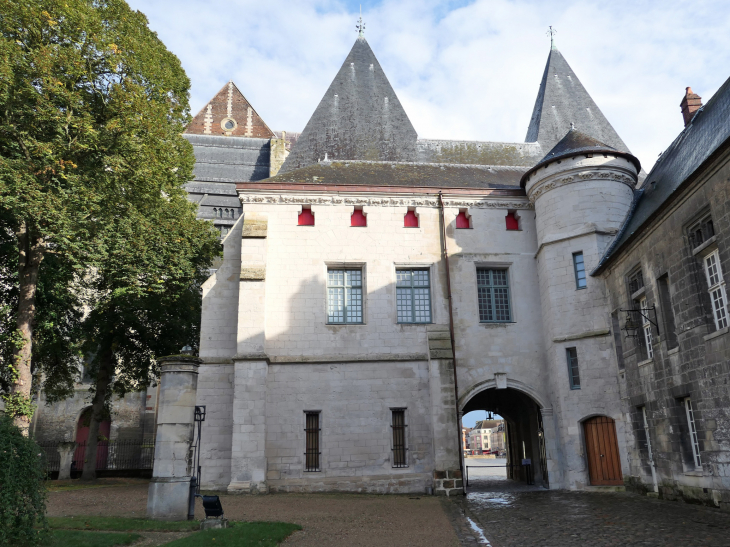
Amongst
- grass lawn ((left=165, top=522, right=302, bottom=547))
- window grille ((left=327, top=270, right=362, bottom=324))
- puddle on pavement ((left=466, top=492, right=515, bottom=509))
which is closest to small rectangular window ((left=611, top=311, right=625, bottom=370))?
puddle on pavement ((left=466, top=492, right=515, bottom=509))

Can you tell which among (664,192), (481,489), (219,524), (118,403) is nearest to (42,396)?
(118,403)

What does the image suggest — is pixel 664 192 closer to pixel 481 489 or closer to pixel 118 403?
pixel 481 489

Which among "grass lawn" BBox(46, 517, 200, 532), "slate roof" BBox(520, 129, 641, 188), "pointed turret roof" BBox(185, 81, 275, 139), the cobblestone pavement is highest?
"pointed turret roof" BBox(185, 81, 275, 139)

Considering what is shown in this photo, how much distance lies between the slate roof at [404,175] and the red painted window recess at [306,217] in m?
0.93

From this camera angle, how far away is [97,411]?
21.3 meters

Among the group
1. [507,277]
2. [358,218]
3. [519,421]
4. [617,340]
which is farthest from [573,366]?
[358,218]

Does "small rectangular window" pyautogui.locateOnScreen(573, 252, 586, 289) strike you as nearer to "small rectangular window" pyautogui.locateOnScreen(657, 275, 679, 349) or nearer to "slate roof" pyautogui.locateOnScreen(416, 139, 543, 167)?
"small rectangular window" pyautogui.locateOnScreen(657, 275, 679, 349)

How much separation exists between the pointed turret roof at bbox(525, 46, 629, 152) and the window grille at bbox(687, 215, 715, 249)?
13.2m

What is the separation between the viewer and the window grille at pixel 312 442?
16.5 m

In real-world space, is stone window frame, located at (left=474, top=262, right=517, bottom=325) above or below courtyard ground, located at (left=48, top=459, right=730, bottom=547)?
above

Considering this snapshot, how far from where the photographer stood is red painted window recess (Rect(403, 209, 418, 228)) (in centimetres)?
1886

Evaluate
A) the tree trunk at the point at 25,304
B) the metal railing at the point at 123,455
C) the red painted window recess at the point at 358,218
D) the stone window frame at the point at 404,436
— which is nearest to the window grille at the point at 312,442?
the stone window frame at the point at 404,436

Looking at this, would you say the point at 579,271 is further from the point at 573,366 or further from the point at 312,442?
the point at 312,442

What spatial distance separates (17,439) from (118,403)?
73.7ft
